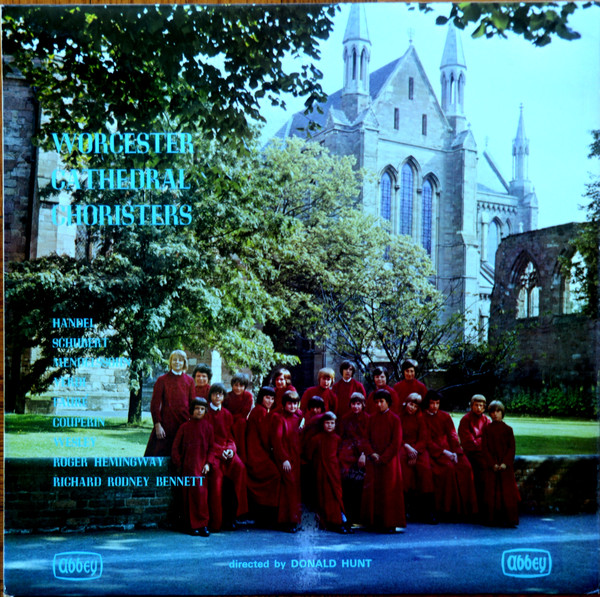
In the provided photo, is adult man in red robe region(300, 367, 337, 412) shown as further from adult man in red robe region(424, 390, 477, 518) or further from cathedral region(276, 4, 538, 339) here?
cathedral region(276, 4, 538, 339)

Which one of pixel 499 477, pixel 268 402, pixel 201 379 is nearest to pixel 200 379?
pixel 201 379

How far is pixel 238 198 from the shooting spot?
18.1ft

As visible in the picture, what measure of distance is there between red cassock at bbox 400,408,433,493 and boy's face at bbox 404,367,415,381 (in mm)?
227

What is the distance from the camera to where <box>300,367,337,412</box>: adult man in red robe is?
5301 millimetres

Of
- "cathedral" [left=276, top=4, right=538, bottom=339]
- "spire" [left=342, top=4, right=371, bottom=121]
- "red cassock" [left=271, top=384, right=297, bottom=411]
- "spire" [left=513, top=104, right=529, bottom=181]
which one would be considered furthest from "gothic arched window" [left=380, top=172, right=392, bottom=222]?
"red cassock" [left=271, top=384, right=297, bottom=411]

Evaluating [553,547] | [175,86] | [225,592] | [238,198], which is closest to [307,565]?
[225,592]

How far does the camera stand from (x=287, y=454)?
5.32 m

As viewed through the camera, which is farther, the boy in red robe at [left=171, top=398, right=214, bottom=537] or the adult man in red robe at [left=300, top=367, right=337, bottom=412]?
the adult man in red robe at [left=300, top=367, right=337, bottom=412]

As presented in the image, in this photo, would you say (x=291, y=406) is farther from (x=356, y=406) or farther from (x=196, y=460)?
(x=196, y=460)

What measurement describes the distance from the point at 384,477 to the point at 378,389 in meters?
0.61

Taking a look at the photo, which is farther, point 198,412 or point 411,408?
point 411,408

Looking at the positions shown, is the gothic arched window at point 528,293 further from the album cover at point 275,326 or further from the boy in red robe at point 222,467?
the boy in red robe at point 222,467

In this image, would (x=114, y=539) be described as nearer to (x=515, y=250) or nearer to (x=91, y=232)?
(x=91, y=232)

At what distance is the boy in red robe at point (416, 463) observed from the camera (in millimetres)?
5344
